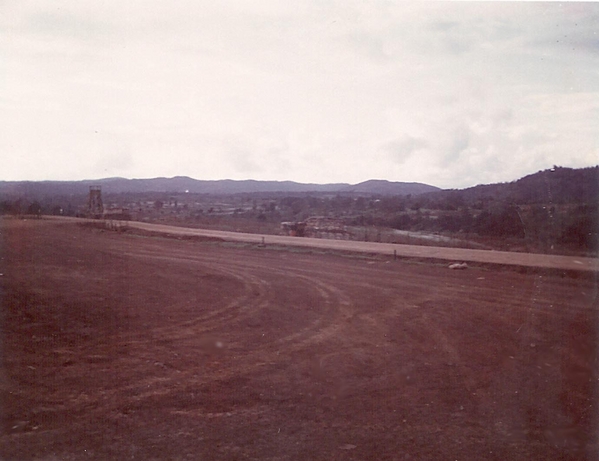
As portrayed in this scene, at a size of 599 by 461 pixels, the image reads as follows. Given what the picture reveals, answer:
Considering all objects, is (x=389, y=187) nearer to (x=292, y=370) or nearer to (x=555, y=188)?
(x=555, y=188)

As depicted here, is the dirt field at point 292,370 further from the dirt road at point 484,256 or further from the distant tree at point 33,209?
the distant tree at point 33,209

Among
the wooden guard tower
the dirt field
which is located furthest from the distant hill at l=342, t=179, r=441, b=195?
the dirt field

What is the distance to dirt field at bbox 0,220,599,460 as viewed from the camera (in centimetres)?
677

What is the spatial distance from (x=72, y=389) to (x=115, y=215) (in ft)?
181

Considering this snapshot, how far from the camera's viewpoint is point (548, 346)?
453 inches

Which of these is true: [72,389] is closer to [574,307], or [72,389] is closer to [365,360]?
[365,360]

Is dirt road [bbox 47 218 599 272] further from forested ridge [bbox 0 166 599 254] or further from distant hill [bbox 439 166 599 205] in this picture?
distant hill [bbox 439 166 599 205]

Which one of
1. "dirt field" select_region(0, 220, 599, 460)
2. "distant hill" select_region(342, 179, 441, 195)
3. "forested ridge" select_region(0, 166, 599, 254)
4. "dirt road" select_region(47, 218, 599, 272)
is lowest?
"dirt field" select_region(0, 220, 599, 460)

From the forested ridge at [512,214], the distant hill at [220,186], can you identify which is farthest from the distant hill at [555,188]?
the distant hill at [220,186]

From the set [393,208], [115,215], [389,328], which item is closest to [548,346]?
[389,328]

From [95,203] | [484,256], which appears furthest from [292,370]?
[95,203]

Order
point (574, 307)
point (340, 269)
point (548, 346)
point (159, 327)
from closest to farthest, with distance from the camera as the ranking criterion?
point (548, 346) → point (159, 327) → point (574, 307) → point (340, 269)

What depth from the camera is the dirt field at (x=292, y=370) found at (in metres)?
6.77

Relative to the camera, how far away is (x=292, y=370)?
9.51 metres
